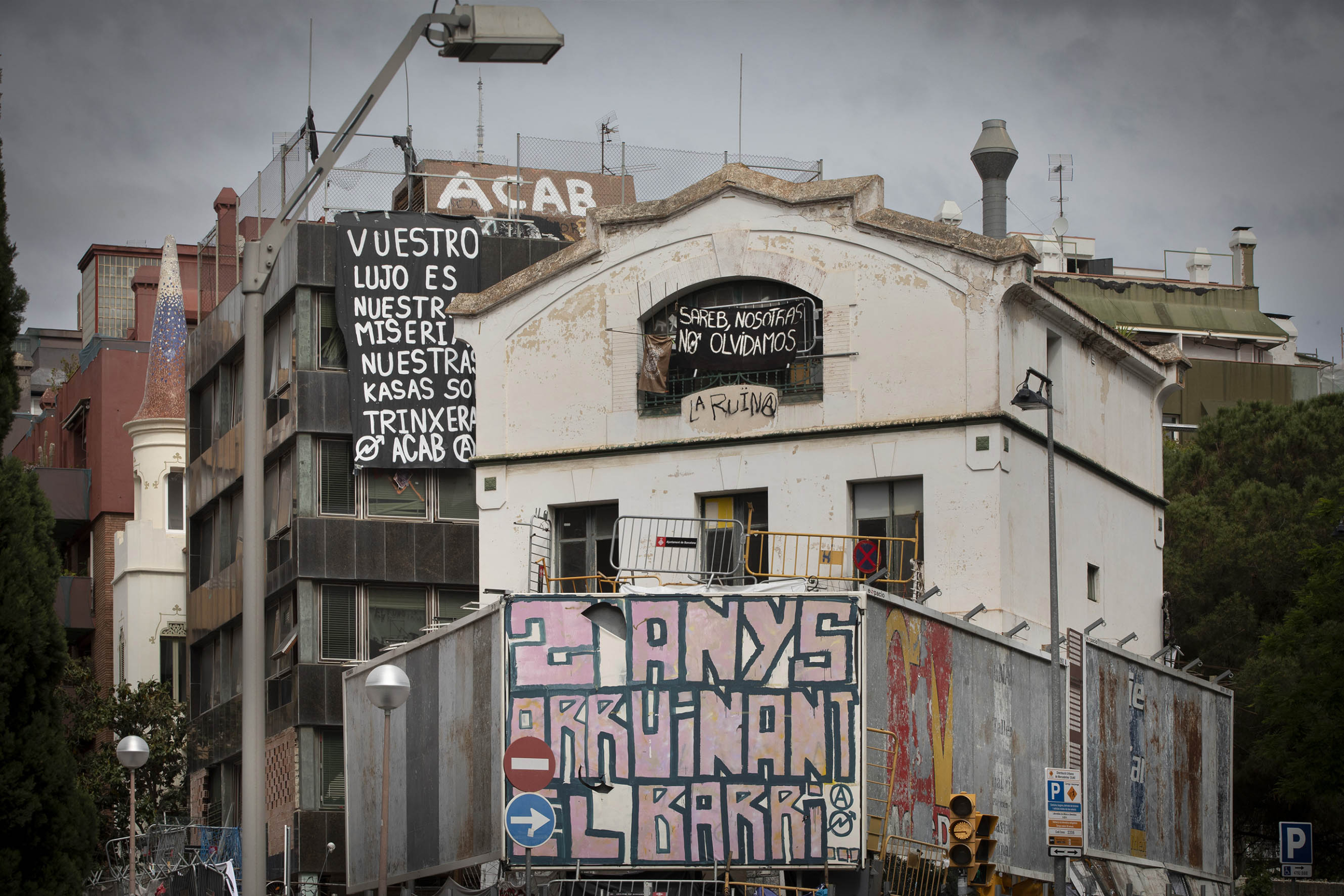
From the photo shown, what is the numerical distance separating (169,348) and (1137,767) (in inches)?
1163

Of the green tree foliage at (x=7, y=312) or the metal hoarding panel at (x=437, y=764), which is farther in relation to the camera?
the metal hoarding panel at (x=437, y=764)

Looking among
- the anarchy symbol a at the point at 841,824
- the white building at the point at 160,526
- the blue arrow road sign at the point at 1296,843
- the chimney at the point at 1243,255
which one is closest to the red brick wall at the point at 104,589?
the white building at the point at 160,526

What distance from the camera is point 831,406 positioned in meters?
31.7

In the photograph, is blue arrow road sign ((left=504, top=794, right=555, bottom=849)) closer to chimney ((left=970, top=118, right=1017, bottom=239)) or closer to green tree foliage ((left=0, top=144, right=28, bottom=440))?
green tree foliage ((left=0, top=144, right=28, bottom=440))

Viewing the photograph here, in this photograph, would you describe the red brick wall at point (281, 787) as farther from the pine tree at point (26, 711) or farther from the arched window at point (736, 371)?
the pine tree at point (26, 711)

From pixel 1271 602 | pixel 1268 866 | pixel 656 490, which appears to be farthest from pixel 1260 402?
pixel 656 490

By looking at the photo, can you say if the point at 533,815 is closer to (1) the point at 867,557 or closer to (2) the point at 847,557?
(2) the point at 847,557

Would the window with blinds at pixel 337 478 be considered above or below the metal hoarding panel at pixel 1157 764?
above

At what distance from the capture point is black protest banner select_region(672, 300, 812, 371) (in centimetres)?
3212

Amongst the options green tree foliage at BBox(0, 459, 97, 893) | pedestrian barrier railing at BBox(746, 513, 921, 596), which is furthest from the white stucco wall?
green tree foliage at BBox(0, 459, 97, 893)

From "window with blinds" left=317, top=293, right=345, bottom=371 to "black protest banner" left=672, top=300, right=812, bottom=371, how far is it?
1303 centimetres

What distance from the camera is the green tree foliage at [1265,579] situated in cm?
4356

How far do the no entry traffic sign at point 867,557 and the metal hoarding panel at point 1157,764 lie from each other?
4119 mm

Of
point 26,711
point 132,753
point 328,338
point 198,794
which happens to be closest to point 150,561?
point 198,794
